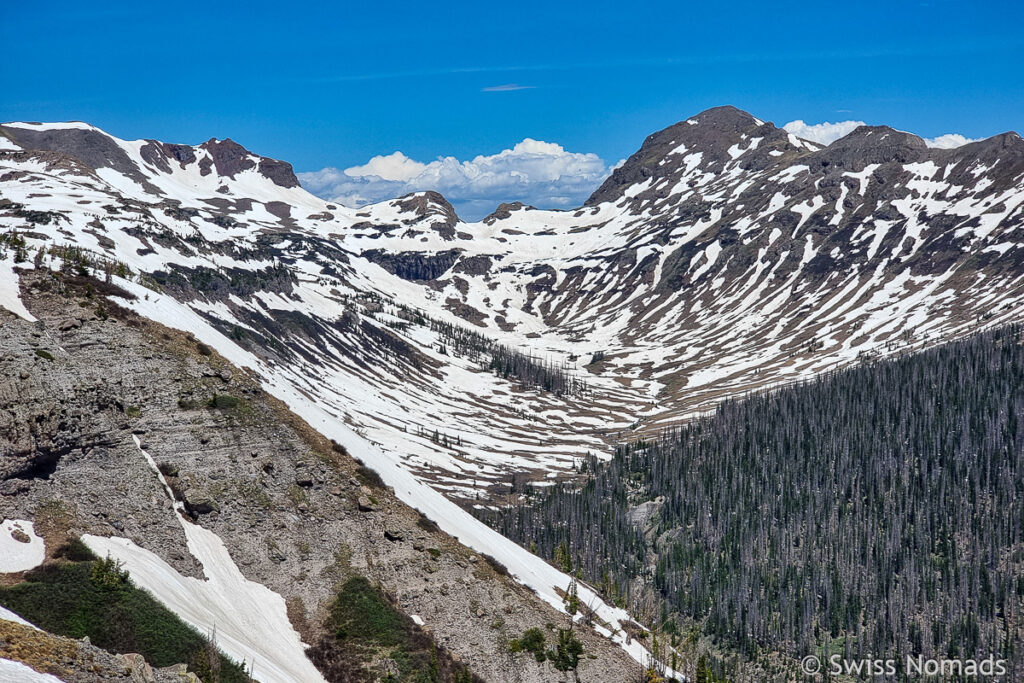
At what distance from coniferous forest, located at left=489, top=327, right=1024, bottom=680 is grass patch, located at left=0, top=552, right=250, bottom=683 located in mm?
65362

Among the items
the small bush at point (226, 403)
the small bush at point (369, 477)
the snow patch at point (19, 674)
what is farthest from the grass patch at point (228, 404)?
the snow patch at point (19, 674)

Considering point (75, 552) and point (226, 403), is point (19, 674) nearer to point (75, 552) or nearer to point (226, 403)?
point (75, 552)

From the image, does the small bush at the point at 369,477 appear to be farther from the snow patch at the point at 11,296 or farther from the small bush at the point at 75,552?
the snow patch at the point at 11,296

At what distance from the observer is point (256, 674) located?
38.8 metres

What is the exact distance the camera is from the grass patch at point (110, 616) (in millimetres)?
37594

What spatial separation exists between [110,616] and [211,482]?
1178cm

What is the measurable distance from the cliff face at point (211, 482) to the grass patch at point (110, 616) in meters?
3.20

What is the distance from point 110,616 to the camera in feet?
127

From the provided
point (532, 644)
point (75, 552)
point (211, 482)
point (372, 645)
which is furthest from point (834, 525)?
point (75, 552)

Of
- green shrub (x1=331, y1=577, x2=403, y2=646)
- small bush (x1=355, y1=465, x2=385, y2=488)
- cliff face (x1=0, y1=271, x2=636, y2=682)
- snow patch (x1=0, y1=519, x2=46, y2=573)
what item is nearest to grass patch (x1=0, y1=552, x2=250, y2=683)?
snow patch (x1=0, y1=519, x2=46, y2=573)

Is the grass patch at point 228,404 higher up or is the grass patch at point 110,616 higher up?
the grass patch at point 228,404

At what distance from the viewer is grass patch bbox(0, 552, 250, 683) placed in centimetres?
3759

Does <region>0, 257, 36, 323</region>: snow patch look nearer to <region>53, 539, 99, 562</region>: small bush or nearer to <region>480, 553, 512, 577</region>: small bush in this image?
<region>53, 539, 99, 562</region>: small bush

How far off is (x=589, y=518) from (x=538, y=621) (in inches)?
4287
